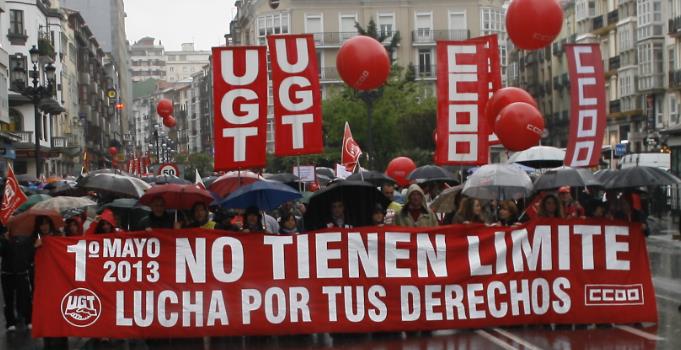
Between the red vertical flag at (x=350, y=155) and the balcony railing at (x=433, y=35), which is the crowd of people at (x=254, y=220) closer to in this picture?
the red vertical flag at (x=350, y=155)

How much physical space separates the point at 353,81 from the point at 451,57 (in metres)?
3.57

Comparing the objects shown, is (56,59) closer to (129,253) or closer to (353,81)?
(353,81)

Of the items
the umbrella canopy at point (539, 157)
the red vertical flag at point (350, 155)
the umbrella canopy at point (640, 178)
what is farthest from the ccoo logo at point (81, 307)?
the red vertical flag at point (350, 155)

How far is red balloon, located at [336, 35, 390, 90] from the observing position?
19.1 meters

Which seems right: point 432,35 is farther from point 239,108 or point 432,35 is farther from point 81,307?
point 81,307

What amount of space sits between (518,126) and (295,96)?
4.72m

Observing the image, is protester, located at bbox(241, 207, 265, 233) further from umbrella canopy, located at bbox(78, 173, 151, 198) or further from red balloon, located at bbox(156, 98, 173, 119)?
red balloon, located at bbox(156, 98, 173, 119)

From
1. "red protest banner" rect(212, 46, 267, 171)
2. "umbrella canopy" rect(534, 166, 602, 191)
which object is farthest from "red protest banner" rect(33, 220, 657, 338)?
"umbrella canopy" rect(534, 166, 602, 191)

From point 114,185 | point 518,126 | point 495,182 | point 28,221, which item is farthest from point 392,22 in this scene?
point 28,221

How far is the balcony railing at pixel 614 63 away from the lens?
7727cm

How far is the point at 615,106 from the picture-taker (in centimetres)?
7812

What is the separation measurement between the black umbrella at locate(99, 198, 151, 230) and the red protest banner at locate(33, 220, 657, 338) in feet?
9.17

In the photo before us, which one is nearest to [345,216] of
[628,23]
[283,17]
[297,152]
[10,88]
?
[297,152]

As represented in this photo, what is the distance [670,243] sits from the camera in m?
29.6
